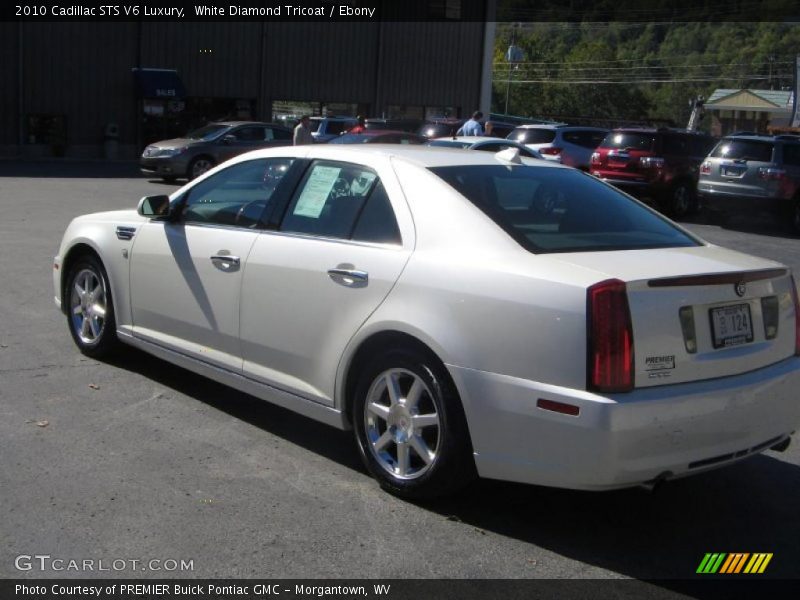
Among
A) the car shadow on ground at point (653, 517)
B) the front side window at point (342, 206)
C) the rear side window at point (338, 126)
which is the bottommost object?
the car shadow on ground at point (653, 517)

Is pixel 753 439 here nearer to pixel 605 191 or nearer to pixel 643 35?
pixel 605 191

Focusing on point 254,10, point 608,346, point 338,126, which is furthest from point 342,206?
point 254,10

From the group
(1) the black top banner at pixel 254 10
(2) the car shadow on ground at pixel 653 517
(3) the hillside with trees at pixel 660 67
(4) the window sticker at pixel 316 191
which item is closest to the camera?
(2) the car shadow on ground at pixel 653 517

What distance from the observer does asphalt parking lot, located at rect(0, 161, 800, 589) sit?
154 inches

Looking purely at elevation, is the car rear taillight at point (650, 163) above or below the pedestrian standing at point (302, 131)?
below

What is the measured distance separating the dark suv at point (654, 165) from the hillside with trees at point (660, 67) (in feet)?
231

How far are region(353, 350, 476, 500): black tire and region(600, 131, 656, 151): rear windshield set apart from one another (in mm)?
15742

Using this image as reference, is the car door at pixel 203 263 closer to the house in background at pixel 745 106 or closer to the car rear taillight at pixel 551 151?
the car rear taillight at pixel 551 151

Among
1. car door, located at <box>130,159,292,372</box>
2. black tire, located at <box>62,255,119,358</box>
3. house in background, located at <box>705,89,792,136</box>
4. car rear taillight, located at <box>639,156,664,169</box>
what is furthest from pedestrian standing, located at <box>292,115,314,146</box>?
house in background, located at <box>705,89,792,136</box>

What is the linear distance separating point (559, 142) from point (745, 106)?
67.8 meters

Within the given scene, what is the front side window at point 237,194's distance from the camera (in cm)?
545

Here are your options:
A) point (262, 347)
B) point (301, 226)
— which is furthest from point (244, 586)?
point (301, 226)

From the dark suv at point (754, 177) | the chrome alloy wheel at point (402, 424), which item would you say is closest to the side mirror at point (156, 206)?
the chrome alloy wheel at point (402, 424)

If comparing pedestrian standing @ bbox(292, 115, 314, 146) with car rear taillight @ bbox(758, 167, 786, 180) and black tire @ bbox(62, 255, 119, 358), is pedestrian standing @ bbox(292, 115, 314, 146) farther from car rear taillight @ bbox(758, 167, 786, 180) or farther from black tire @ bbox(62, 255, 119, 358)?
black tire @ bbox(62, 255, 119, 358)
